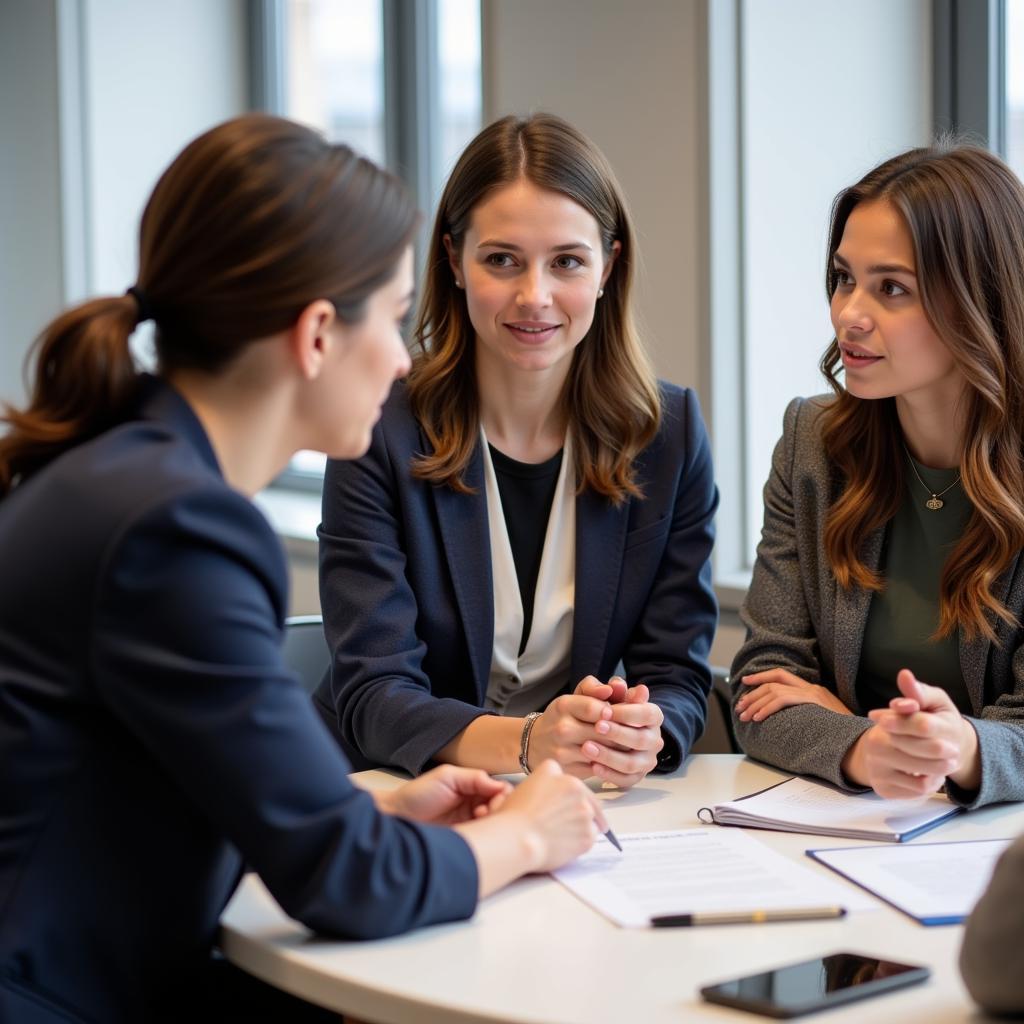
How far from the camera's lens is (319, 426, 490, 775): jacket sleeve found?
2.01 m

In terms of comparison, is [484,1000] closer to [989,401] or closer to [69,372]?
[69,372]

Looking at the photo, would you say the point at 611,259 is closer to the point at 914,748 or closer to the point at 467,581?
the point at 467,581

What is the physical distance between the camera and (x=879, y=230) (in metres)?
2.06

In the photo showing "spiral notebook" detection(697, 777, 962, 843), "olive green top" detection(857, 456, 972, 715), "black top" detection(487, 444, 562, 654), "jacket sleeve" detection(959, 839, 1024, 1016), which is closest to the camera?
"jacket sleeve" detection(959, 839, 1024, 1016)

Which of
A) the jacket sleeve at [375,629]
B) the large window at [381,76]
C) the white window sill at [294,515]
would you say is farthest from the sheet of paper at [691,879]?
the large window at [381,76]

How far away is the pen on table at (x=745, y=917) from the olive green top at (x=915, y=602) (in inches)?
28.5

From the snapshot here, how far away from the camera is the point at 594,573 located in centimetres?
226

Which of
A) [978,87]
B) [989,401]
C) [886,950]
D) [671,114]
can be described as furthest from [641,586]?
[978,87]

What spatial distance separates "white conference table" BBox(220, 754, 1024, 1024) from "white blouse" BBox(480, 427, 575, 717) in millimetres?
757

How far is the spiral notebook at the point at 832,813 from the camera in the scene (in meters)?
1.71

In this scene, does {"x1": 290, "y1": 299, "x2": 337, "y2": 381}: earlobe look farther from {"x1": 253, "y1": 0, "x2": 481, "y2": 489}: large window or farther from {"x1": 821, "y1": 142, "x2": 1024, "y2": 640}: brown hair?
{"x1": 253, "y1": 0, "x2": 481, "y2": 489}: large window

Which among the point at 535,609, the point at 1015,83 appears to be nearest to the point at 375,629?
the point at 535,609

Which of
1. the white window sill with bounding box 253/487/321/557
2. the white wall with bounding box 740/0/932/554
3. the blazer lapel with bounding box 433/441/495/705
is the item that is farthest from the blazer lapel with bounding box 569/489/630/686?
the white window sill with bounding box 253/487/321/557

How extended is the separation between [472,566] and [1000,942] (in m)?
1.19
